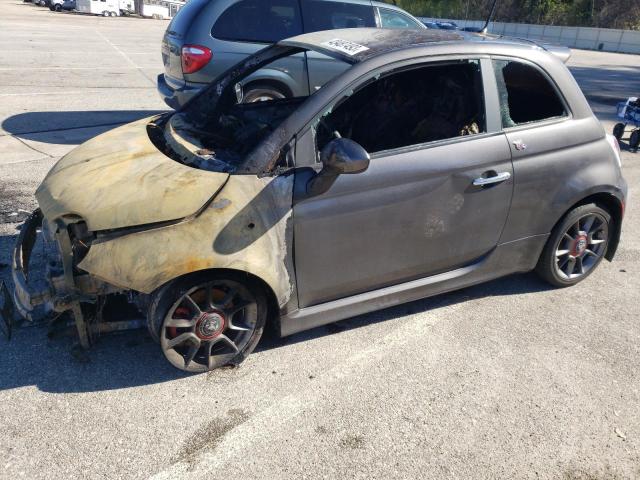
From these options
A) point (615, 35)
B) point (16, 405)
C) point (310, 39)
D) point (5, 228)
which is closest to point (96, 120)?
point (5, 228)

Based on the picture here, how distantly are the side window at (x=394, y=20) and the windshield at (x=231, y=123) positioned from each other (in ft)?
11.1

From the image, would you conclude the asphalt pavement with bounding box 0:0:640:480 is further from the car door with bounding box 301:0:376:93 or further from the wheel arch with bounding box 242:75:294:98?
the car door with bounding box 301:0:376:93

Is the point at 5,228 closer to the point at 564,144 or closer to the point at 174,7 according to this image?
the point at 564,144

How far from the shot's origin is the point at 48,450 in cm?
242

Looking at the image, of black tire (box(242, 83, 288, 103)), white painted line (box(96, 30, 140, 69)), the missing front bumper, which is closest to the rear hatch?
black tire (box(242, 83, 288, 103))

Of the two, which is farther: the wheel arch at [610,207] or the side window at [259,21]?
the side window at [259,21]

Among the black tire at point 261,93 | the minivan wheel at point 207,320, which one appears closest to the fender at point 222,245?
the minivan wheel at point 207,320

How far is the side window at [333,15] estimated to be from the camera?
275 inches

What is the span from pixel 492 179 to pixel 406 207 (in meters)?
0.62

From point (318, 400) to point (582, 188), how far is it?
2.35 meters

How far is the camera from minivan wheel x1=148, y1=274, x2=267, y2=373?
2709 mm

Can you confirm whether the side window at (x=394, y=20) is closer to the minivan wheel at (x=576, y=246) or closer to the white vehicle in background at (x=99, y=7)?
the minivan wheel at (x=576, y=246)

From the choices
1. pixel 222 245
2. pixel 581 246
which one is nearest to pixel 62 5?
pixel 222 245

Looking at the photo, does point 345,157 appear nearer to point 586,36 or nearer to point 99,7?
point 99,7
